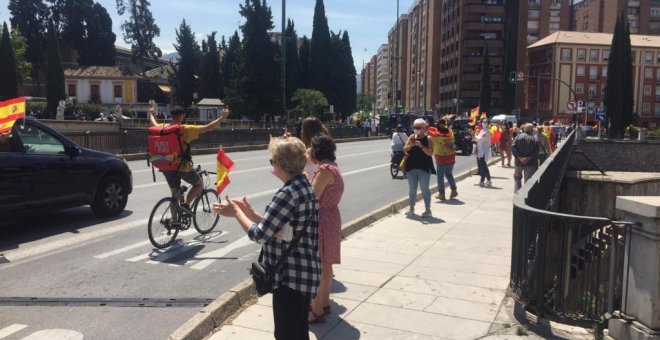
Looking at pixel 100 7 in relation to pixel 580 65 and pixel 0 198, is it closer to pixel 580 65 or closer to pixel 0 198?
pixel 580 65

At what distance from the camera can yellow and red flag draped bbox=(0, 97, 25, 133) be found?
7.26 m

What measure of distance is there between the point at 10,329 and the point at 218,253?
118 inches

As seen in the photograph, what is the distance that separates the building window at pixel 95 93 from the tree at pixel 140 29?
11597 mm

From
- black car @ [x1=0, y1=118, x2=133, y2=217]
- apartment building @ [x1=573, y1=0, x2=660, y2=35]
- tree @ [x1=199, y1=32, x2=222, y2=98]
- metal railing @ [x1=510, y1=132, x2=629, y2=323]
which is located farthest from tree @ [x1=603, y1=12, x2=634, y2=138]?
metal railing @ [x1=510, y1=132, x2=629, y2=323]

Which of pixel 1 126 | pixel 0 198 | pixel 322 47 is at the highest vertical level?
pixel 322 47

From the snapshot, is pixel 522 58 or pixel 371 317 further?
pixel 522 58

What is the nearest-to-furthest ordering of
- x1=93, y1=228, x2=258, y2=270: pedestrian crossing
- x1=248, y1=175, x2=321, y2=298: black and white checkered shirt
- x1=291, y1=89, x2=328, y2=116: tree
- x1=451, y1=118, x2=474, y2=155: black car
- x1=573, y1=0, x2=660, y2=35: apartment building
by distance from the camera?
x1=248, y1=175, x2=321, y2=298: black and white checkered shirt
x1=93, y1=228, x2=258, y2=270: pedestrian crossing
x1=451, y1=118, x2=474, y2=155: black car
x1=291, y1=89, x2=328, y2=116: tree
x1=573, y1=0, x2=660, y2=35: apartment building

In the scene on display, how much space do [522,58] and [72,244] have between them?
109388mm

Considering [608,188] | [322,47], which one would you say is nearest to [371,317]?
[608,188]

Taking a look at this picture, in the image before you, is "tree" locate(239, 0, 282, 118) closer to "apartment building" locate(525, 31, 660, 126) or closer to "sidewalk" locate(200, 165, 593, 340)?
"sidewalk" locate(200, 165, 593, 340)

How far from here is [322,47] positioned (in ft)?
220

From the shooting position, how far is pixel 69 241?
793 centimetres

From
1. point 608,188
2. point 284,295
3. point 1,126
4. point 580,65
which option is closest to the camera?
point 284,295

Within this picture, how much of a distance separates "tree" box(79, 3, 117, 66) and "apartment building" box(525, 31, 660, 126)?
231 feet
